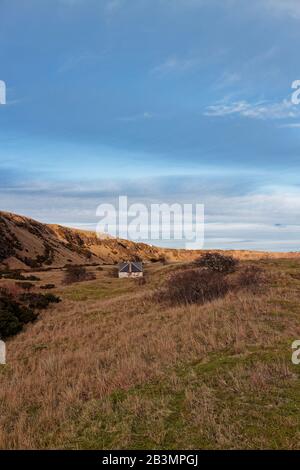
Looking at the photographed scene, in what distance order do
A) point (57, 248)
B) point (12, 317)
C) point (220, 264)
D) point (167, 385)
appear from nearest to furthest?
point (167, 385)
point (12, 317)
point (220, 264)
point (57, 248)

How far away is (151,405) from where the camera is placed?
742 centimetres

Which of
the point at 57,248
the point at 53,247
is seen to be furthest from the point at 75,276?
the point at 57,248

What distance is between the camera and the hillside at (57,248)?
73.7m

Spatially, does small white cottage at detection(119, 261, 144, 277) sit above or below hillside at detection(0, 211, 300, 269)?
below

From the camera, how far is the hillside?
242 ft

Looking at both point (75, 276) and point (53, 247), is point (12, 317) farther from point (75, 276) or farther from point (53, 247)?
point (53, 247)

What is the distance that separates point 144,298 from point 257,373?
15.6 meters

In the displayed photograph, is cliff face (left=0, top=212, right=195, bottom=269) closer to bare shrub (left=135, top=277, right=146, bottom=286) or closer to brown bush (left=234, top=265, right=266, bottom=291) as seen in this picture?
bare shrub (left=135, top=277, right=146, bottom=286)

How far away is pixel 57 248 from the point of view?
92312 millimetres

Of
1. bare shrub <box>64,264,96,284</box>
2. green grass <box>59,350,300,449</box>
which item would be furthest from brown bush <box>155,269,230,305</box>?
bare shrub <box>64,264,96,284</box>

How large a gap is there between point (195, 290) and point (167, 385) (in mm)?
14833

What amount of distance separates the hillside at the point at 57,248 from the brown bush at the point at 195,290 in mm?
47712

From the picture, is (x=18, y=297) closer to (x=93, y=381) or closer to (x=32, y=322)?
(x=32, y=322)

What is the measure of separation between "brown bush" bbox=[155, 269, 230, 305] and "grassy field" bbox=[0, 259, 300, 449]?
4737 mm
